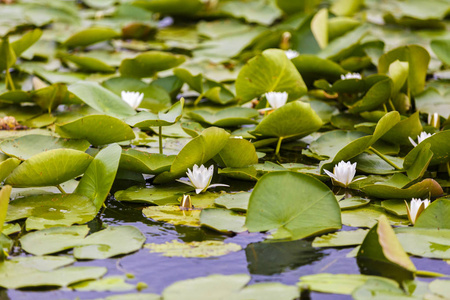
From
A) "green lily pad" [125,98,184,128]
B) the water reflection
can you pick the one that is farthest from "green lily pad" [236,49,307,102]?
the water reflection

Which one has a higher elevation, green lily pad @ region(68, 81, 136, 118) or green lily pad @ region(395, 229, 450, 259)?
green lily pad @ region(68, 81, 136, 118)

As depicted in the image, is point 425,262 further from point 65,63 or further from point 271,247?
point 65,63

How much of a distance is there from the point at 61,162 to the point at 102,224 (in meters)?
0.23

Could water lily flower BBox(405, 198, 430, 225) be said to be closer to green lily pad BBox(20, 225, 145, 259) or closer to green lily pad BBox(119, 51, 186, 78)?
green lily pad BBox(20, 225, 145, 259)

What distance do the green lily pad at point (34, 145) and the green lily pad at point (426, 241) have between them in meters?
1.08

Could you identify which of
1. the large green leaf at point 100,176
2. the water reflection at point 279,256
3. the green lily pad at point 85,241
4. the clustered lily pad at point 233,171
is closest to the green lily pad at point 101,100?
the clustered lily pad at point 233,171

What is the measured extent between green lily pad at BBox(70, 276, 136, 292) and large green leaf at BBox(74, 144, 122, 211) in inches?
15.0

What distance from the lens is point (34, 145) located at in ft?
5.97

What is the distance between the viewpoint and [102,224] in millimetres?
1494

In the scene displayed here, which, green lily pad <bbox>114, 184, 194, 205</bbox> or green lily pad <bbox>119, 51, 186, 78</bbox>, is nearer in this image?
green lily pad <bbox>114, 184, 194, 205</bbox>

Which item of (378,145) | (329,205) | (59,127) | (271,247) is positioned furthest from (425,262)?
(59,127)

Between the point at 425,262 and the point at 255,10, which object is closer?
the point at 425,262

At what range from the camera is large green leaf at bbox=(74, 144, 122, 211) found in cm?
154

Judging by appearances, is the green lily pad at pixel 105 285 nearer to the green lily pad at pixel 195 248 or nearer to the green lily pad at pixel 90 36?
the green lily pad at pixel 195 248
